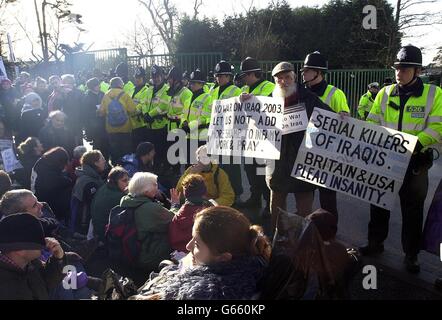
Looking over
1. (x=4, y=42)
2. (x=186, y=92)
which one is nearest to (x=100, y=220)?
(x=186, y=92)

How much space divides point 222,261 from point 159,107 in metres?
6.61

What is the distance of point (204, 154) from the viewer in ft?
17.8

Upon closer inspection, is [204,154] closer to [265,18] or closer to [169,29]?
[265,18]

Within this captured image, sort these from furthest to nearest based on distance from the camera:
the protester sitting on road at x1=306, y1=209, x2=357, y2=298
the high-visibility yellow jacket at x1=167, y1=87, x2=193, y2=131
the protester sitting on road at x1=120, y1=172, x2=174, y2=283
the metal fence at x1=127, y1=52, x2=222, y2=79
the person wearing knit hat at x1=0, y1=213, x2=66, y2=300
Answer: the metal fence at x1=127, y1=52, x2=222, y2=79, the high-visibility yellow jacket at x1=167, y1=87, x2=193, y2=131, the protester sitting on road at x1=120, y1=172, x2=174, y2=283, the person wearing knit hat at x1=0, y1=213, x2=66, y2=300, the protester sitting on road at x1=306, y1=209, x2=357, y2=298

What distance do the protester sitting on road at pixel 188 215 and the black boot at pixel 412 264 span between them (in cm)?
204

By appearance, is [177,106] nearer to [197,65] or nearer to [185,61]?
[197,65]

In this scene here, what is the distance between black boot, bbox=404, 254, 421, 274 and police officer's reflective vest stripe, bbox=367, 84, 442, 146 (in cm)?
111

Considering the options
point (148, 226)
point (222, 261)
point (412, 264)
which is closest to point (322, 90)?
point (412, 264)

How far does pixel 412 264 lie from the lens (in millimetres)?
4305

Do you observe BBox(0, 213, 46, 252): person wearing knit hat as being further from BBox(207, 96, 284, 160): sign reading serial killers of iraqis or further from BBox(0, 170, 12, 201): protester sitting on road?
BBox(207, 96, 284, 160): sign reading serial killers of iraqis

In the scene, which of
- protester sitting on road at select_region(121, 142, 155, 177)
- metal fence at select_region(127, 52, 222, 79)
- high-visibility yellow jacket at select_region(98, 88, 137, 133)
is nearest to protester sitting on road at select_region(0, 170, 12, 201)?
protester sitting on road at select_region(121, 142, 155, 177)

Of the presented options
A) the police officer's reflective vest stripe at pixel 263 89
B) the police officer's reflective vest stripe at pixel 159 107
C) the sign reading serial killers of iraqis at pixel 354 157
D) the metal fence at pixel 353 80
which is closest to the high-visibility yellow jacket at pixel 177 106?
the police officer's reflective vest stripe at pixel 159 107

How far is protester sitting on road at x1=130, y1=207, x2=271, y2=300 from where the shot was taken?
2301 mm

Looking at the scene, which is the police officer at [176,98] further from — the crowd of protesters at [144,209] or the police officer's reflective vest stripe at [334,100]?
the police officer's reflective vest stripe at [334,100]
